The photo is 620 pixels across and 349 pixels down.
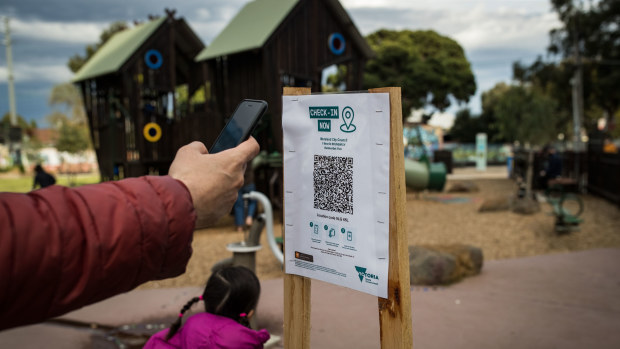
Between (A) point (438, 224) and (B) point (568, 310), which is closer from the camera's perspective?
(B) point (568, 310)

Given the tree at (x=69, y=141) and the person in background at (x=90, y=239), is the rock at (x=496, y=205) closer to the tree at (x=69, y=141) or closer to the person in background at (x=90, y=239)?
the person in background at (x=90, y=239)

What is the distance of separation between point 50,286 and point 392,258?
1.61 metres

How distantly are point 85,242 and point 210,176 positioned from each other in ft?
1.11

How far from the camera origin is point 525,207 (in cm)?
1211

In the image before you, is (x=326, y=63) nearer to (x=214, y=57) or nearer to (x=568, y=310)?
(x=214, y=57)

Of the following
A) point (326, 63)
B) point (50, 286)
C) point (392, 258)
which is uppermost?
point (326, 63)

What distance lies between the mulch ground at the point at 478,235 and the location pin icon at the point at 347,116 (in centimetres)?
498

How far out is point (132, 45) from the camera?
497 inches

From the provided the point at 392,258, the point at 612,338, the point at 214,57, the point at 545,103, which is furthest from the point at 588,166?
the point at 545,103

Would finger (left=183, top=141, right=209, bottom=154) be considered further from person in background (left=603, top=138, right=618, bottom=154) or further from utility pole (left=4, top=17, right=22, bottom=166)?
utility pole (left=4, top=17, right=22, bottom=166)

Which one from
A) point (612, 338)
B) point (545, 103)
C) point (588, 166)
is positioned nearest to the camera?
point (612, 338)

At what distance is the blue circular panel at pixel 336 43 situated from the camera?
1233cm

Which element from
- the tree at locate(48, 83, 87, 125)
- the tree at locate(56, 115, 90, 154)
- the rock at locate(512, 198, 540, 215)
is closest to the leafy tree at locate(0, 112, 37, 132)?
the tree at locate(48, 83, 87, 125)

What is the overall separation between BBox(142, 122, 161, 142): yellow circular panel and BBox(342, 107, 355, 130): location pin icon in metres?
9.64
